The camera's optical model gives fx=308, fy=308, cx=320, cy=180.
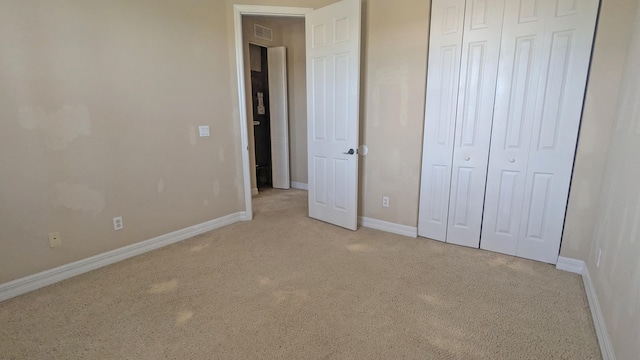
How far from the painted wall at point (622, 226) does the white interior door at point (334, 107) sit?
1.98 m

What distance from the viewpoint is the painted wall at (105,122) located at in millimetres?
2143

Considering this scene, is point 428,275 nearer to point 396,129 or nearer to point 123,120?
point 396,129

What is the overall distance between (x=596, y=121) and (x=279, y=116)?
13.5 feet

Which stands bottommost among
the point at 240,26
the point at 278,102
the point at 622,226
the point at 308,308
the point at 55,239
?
the point at 308,308

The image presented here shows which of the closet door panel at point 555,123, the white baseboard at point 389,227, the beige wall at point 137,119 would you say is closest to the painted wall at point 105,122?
the beige wall at point 137,119

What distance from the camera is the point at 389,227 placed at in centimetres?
339

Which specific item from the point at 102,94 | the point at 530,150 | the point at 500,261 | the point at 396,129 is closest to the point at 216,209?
the point at 102,94

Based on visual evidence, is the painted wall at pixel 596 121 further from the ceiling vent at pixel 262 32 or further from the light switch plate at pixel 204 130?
the ceiling vent at pixel 262 32

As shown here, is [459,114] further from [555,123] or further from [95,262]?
[95,262]

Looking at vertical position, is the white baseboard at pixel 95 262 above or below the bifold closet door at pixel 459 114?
below

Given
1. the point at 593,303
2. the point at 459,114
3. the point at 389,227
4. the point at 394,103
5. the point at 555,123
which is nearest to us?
the point at 593,303

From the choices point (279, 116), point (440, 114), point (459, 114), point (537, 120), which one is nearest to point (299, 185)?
point (279, 116)

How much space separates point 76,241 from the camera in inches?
97.7

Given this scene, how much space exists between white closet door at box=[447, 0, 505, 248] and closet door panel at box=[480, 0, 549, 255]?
0.06m
